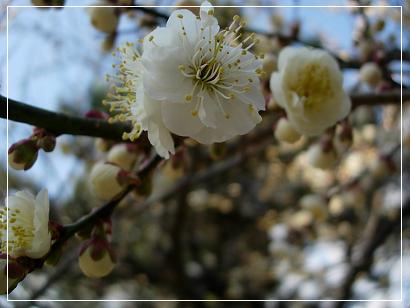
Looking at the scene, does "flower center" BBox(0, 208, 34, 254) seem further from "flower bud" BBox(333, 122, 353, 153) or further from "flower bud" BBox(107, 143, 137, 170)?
"flower bud" BBox(333, 122, 353, 153)

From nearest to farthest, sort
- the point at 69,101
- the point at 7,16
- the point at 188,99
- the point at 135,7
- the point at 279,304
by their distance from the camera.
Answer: the point at 188,99 < the point at 135,7 < the point at 7,16 < the point at 69,101 < the point at 279,304

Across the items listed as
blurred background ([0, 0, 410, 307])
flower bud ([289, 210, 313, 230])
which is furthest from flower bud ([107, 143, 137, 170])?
flower bud ([289, 210, 313, 230])

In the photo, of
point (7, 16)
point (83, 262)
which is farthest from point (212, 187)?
point (83, 262)

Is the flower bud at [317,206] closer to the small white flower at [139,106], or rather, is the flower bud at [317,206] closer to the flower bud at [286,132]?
the flower bud at [286,132]

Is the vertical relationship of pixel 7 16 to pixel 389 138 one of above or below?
above

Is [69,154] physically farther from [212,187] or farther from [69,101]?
[212,187]

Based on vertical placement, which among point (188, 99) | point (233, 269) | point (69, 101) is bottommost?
point (233, 269)

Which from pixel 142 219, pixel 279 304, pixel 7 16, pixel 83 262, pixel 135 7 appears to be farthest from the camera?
pixel 142 219
